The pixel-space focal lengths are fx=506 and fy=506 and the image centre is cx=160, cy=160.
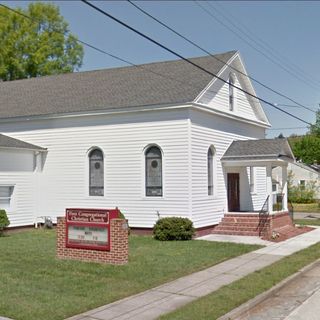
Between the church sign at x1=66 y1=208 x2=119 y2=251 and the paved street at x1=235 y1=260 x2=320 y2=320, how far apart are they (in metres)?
4.56

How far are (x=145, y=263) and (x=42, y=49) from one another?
124 ft

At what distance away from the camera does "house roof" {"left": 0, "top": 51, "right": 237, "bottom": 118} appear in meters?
21.5

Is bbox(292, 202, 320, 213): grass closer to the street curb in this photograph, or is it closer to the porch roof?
the porch roof

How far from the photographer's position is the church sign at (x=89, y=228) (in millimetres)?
13172

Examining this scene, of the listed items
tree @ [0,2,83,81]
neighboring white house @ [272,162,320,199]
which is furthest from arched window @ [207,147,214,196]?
neighboring white house @ [272,162,320,199]

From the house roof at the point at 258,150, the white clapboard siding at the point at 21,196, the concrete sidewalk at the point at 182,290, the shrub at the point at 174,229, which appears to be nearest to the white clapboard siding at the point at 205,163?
the house roof at the point at 258,150

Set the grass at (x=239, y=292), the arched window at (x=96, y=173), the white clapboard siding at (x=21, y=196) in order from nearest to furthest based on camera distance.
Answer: the grass at (x=239, y=292)
the white clapboard siding at (x=21, y=196)
the arched window at (x=96, y=173)

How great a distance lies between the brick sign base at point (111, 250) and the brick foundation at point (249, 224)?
908 cm

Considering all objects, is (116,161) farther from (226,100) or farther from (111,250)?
(111,250)

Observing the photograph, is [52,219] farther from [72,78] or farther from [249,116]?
[249,116]

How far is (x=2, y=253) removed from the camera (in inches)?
593

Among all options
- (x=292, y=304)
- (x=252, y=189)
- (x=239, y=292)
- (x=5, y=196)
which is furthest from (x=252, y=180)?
(x=292, y=304)

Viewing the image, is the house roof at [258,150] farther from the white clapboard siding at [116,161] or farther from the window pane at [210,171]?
the white clapboard siding at [116,161]

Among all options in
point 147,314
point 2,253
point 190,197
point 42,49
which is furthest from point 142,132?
point 42,49
